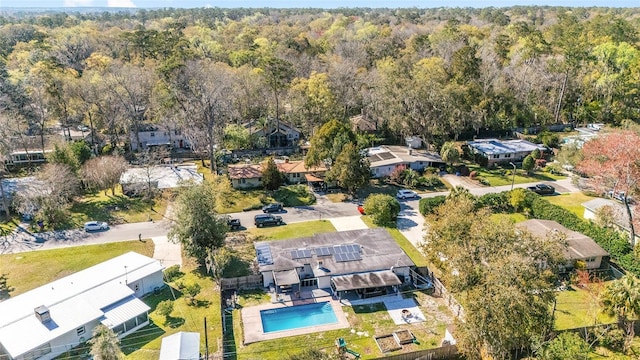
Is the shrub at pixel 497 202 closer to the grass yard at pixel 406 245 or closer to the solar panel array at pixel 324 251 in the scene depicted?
the grass yard at pixel 406 245

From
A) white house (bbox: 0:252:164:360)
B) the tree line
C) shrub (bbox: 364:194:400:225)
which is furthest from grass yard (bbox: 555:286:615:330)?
the tree line

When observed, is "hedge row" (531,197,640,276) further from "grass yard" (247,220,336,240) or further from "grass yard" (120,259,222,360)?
"grass yard" (120,259,222,360)

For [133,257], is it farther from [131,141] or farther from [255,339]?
[131,141]

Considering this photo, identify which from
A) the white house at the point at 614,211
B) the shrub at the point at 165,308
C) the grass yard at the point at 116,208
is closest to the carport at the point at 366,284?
the shrub at the point at 165,308

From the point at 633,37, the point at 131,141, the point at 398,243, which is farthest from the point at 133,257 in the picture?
the point at 633,37

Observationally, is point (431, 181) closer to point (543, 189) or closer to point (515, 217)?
point (515, 217)

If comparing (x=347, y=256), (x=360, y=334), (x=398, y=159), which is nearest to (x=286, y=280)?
(x=347, y=256)

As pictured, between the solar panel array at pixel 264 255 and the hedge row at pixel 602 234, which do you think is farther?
the hedge row at pixel 602 234
